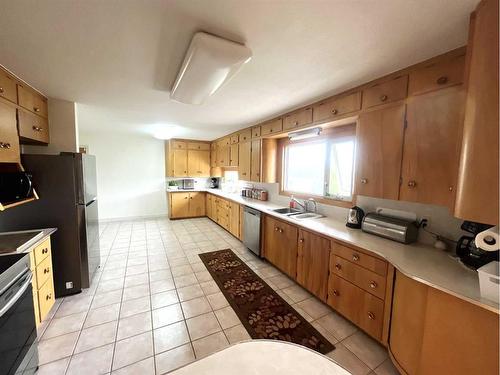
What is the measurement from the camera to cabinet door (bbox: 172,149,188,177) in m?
5.75

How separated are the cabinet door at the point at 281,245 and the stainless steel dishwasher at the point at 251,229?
160mm

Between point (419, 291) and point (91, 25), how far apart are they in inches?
106

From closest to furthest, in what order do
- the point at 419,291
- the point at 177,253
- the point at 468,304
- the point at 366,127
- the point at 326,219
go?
1. the point at 468,304
2. the point at 419,291
3. the point at 366,127
4. the point at 326,219
5. the point at 177,253

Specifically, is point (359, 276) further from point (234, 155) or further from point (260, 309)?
point (234, 155)

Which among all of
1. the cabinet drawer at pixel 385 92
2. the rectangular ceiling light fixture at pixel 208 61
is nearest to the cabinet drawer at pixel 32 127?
the rectangular ceiling light fixture at pixel 208 61

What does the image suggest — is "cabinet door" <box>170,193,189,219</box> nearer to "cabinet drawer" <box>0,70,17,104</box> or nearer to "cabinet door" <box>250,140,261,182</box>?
"cabinet door" <box>250,140,261,182</box>

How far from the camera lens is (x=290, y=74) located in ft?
5.93

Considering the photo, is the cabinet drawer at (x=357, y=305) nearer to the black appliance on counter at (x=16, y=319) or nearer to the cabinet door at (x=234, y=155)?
the black appliance on counter at (x=16, y=319)

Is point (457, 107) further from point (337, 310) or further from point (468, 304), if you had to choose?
point (337, 310)

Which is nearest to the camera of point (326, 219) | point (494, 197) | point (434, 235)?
point (494, 197)

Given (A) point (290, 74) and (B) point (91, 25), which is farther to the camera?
(A) point (290, 74)

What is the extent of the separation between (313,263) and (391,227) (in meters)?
0.88

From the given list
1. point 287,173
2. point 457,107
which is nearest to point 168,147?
point 287,173

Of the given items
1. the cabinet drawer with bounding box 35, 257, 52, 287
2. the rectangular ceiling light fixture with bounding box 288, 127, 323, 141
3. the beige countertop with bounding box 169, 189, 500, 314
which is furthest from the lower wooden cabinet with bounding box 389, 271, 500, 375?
the cabinet drawer with bounding box 35, 257, 52, 287
